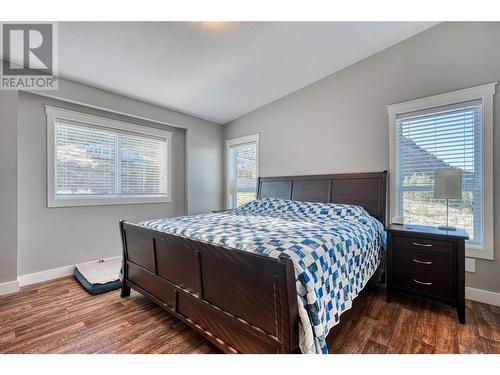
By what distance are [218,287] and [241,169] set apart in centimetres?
330

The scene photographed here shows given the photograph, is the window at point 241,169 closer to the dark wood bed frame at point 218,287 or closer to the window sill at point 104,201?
the window sill at point 104,201

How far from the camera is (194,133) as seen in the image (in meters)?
4.44

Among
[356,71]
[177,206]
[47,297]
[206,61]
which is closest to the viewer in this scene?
[47,297]

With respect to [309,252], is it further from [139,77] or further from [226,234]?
[139,77]

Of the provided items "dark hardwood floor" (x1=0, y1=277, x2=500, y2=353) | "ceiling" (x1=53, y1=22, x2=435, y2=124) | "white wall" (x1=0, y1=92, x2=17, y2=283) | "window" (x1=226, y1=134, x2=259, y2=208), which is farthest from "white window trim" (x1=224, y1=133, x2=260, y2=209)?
"white wall" (x1=0, y1=92, x2=17, y2=283)

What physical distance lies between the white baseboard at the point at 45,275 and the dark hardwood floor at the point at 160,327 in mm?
286

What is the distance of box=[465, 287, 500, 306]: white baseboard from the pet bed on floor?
3.79 metres

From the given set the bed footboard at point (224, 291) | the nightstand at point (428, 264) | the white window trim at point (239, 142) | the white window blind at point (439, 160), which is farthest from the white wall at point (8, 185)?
the white window blind at point (439, 160)

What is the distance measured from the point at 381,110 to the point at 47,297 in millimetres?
4406

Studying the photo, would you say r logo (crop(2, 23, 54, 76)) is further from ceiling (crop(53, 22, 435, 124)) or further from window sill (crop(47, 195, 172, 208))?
window sill (crop(47, 195, 172, 208))

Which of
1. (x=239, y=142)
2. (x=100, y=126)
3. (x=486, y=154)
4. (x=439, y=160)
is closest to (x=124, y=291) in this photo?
(x=100, y=126)

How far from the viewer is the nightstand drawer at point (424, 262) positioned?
207 cm
